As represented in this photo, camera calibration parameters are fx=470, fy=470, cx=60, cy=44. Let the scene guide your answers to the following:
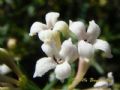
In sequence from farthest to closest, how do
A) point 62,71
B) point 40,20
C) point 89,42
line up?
1. point 40,20
2. point 89,42
3. point 62,71

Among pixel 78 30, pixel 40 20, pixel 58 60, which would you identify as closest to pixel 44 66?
pixel 58 60

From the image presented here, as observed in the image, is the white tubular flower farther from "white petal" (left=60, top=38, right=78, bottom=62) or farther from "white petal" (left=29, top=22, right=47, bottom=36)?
"white petal" (left=29, top=22, right=47, bottom=36)

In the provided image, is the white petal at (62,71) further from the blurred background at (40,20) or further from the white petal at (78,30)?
the blurred background at (40,20)

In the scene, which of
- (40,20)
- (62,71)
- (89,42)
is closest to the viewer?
(62,71)

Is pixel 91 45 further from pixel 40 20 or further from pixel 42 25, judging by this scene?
pixel 40 20

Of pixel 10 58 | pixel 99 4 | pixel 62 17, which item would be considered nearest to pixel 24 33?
pixel 62 17

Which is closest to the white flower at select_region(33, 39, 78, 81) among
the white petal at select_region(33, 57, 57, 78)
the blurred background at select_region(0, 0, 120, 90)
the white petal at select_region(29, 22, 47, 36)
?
the white petal at select_region(33, 57, 57, 78)
